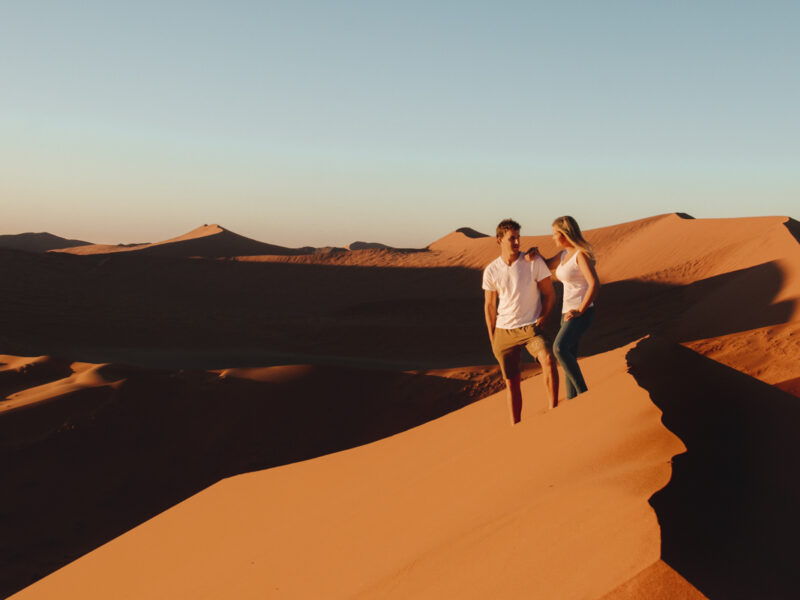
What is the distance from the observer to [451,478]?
10.7ft

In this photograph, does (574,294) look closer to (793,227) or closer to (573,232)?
(573,232)

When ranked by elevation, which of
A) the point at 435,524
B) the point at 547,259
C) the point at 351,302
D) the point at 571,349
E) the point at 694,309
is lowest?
the point at 351,302

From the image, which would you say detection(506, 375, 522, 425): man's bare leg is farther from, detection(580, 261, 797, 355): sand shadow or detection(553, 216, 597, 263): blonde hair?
detection(580, 261, 797, 355): sand shadow

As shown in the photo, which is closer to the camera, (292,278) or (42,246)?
(292,278)

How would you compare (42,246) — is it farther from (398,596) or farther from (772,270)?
(398,596)

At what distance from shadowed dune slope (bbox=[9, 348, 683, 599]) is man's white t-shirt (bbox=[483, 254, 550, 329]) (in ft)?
2.45

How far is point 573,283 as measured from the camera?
4.47m

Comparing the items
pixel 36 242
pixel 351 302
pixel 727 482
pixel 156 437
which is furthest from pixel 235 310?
pixel 36 242

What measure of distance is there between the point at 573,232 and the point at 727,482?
225 centimetres

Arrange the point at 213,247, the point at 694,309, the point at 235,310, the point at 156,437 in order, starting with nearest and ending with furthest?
the point at 156,437 < the point at 694,309 < the point at 235,310 < the point at 213,247

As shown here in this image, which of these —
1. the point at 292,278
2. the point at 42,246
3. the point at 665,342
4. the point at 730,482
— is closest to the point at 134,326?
the point at 292,278

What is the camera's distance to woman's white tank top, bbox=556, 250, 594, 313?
175 inches

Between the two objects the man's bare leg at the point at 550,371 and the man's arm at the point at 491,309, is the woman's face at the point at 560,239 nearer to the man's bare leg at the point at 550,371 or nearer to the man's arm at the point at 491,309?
the man's arm at the point at 491,309

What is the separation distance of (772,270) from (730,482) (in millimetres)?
16331
